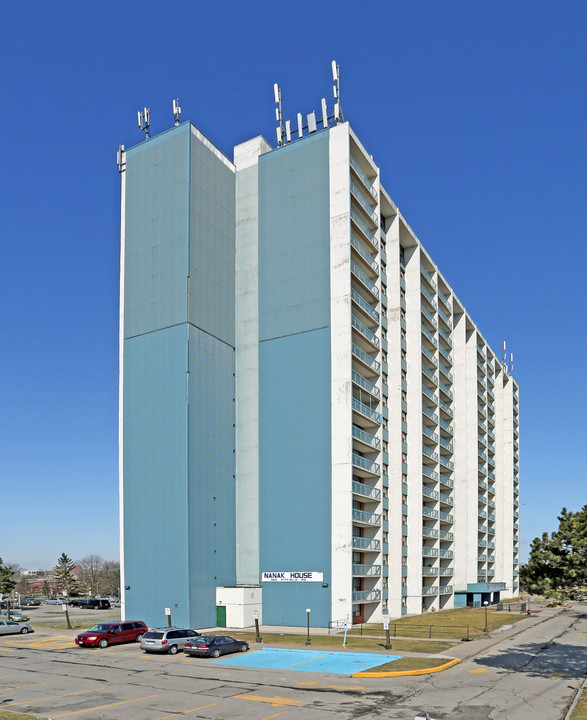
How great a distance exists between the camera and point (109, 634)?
149 ft

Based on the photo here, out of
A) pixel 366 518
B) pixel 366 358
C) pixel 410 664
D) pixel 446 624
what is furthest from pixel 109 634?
pixel 366 358

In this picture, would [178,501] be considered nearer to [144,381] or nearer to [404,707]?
[144,381]

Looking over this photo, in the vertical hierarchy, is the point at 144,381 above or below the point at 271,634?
above

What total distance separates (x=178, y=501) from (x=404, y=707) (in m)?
30.5

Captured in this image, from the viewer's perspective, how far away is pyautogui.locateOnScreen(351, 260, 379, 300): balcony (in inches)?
2316

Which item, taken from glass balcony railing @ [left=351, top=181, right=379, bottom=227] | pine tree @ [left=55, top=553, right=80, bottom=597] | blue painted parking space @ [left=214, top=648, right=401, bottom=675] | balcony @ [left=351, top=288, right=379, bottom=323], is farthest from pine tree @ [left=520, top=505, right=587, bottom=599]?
pine tree @ [left=55, top=553, right=80, bottom=597]

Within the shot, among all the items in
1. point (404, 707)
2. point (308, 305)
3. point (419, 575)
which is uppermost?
point (308, 305)

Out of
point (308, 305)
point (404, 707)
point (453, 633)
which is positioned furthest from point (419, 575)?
point (404, 707)

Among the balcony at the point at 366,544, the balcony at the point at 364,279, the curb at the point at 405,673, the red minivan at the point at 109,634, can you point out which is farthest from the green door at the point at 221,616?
the balcony at the point at 364,279

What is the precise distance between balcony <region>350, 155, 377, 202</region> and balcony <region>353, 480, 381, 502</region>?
26.8 m

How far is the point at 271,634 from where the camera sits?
4888 cm

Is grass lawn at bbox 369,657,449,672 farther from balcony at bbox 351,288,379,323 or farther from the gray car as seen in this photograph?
balcony at bbox 351,288,379,323

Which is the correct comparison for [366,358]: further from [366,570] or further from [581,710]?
[581,710]

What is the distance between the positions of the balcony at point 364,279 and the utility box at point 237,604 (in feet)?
88.4
